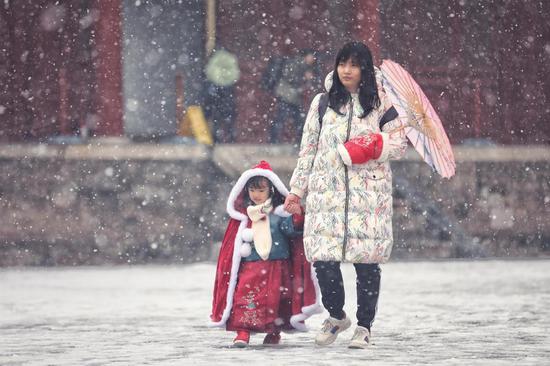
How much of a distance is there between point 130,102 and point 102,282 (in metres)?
4.55

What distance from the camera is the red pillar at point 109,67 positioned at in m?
16.3

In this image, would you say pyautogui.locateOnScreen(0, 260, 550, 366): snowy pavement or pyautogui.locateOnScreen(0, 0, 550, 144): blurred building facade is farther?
pyautogui.locateOnScreen(0, 0, 550, 144): blurred building facade

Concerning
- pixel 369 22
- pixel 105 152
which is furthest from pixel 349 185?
pixel 369 22

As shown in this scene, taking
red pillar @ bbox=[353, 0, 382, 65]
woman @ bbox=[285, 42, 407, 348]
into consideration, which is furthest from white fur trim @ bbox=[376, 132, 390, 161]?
red pillar @ bbox=[353, 0, 382, 65]

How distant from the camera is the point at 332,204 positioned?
761 cm

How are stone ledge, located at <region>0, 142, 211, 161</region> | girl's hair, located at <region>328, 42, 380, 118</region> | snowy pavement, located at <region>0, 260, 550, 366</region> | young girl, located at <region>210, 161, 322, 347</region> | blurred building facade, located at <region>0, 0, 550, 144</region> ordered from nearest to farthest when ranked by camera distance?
snowy pavement, located at <region>0, 260, 550, 366</region> → girl's hair, located at <region>328, 42, 380, 118</region> → young girl, located at <region>210, 161, 322, 347</region> → stone ledge, located at <region>0, 142, 211, 161</region> → blurred building facade, located at <region>0, 0, 550, 144</region>

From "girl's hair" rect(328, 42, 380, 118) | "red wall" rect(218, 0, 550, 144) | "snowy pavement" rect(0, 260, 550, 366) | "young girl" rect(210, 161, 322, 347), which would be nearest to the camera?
"snowy pavement" rect(0, 260, 550, 366)

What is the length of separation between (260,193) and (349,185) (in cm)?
57

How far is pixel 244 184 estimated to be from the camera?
8.04 metres

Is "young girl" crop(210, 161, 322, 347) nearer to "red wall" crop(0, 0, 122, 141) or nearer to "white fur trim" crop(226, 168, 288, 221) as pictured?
"white fur trim" crop(226, 168, 288, 221)

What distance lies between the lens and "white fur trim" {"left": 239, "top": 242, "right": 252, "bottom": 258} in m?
7.95

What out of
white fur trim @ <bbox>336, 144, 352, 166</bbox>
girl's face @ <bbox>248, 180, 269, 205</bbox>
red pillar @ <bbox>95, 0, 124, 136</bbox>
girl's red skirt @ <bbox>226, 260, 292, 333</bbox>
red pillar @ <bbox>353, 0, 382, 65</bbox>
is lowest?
girl's red skirt @ <bbox>226, 260, 292, 333</bbox>

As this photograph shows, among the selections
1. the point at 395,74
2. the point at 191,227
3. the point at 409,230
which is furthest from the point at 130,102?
the point at 395,74

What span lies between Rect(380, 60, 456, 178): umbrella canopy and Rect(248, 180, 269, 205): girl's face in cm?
82
